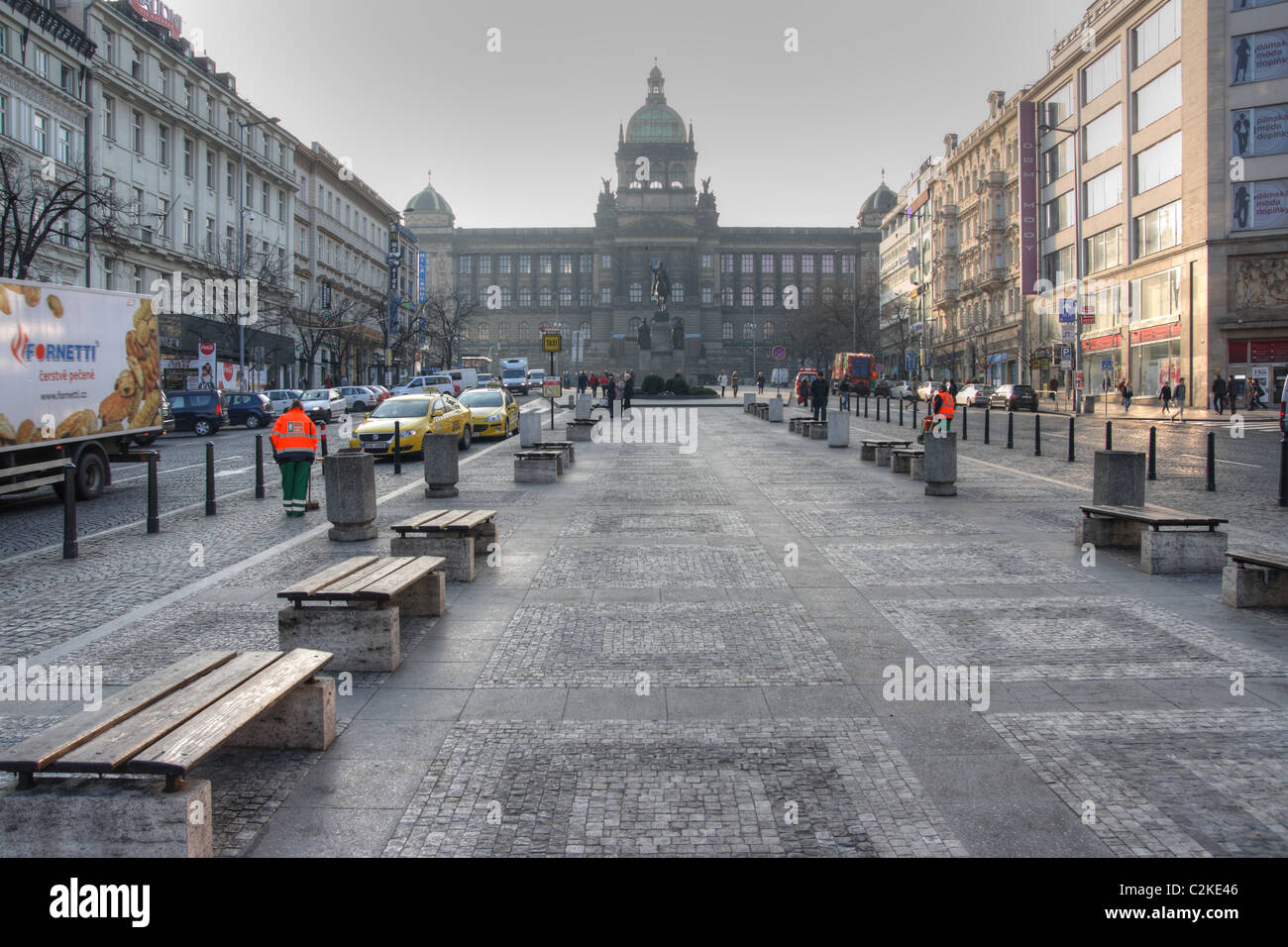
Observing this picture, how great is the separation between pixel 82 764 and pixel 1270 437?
109 feet

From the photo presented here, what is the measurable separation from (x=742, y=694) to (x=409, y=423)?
735 inches

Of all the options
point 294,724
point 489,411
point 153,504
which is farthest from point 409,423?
point 294,724

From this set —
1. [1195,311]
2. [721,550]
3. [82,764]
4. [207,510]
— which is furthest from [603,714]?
[1195,311]

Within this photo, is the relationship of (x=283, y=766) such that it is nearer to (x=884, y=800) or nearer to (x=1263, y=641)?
(x=884, y=800)

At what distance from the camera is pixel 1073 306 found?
195 feet

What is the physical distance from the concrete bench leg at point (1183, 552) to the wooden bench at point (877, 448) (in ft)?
35.6

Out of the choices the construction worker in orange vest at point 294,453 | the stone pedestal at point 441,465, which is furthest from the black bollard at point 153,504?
the stone pedestal at point 441,465

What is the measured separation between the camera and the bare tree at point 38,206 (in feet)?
93.4

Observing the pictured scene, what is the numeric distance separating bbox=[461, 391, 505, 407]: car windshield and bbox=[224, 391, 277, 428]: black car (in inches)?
537

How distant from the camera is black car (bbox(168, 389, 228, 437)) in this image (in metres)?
37.4

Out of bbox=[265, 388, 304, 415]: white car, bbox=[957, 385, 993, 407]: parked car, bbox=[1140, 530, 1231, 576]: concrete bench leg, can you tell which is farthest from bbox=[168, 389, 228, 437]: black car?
bbox=[957, 385, 993, 407]: parked car

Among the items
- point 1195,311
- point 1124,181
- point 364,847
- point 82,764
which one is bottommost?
point 364,847

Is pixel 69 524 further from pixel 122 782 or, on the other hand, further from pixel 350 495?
pixel 122 782

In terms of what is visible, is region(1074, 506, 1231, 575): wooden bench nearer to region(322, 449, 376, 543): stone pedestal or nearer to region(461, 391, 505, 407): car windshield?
region(322, 449, 376, 543): stone pedestal
